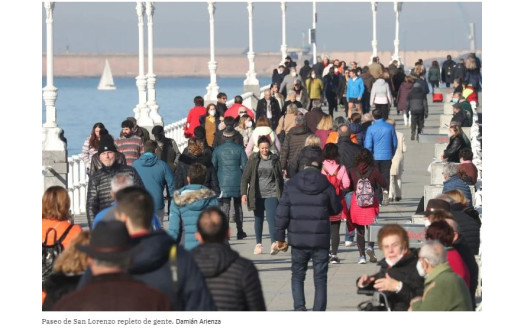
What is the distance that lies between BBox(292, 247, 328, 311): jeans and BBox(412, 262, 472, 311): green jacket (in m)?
3.64

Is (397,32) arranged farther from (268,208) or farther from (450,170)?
(450,170)

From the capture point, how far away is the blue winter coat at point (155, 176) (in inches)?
638

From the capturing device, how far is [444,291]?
9867 mm

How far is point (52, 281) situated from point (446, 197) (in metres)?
4.10

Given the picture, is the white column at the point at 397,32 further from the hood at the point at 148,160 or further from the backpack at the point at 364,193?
the hood at the point at 148,160

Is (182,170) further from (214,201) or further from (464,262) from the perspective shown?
(464,262)

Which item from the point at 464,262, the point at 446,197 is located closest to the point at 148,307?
the point at 464,262

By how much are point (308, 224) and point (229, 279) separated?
4.35 m

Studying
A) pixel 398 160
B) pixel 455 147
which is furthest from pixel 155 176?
pixel 398 160

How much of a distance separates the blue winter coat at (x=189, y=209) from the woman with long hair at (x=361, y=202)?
395 cm

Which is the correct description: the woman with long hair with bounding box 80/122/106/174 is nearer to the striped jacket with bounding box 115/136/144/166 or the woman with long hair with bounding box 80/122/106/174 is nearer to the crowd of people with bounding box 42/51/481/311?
the crowd of people with bounding box 42/51/481/311
